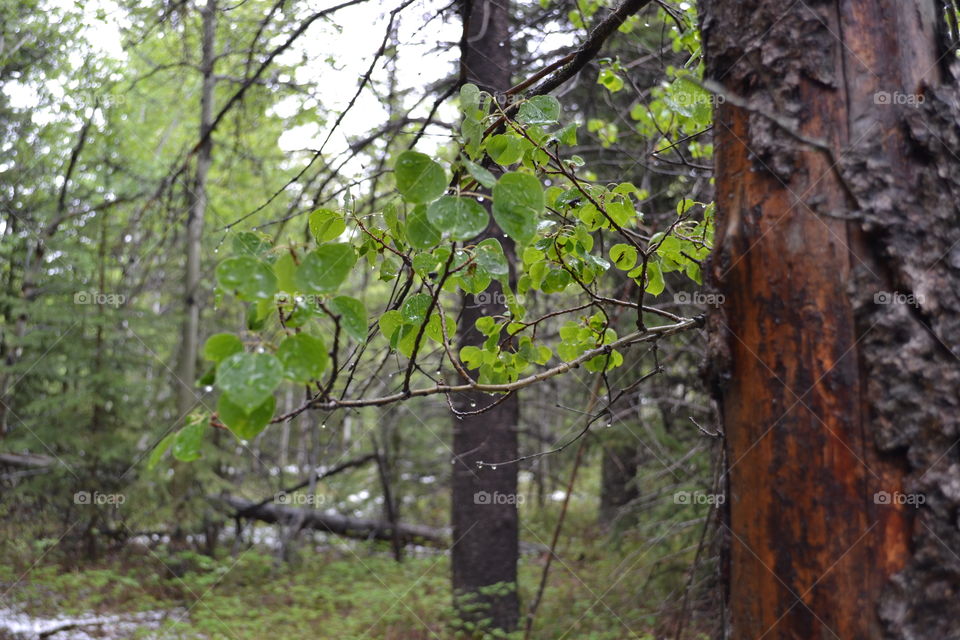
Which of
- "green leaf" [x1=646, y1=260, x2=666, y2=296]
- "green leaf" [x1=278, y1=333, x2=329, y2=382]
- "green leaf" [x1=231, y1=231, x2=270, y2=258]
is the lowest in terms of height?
"green leaf" [x1=278, y1=333, x2=329, y2=382]

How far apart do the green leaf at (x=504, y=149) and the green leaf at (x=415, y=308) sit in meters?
0.35

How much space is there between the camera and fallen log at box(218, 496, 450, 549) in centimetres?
932

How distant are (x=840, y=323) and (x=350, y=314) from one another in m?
0.72

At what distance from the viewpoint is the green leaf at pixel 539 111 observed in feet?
4.68

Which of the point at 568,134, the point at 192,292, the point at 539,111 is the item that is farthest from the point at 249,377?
the point at 192,292

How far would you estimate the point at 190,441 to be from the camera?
97 cm

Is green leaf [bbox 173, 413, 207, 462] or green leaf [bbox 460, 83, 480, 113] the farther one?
green leaf [bbox 460, 83, 480, 113]

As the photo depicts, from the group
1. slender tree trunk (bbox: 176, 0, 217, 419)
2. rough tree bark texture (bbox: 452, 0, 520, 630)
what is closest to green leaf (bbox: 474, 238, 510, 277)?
rough tree bark texture (bbox: 452, 0, 520, 630)

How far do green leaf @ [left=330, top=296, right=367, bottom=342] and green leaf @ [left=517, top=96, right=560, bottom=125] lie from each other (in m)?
0.63

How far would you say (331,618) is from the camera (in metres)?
6.62

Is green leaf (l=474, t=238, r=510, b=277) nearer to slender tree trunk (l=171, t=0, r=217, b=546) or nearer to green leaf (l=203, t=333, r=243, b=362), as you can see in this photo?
green leaf (l=203, t=333, r=243, b=362)

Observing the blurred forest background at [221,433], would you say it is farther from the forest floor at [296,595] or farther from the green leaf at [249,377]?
the green leaf at [249,377]

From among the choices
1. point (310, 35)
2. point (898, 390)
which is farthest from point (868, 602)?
point (310, 35)

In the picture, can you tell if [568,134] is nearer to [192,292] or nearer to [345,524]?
[192,292]
